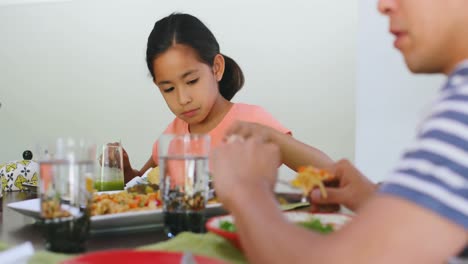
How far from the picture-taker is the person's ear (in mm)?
2107

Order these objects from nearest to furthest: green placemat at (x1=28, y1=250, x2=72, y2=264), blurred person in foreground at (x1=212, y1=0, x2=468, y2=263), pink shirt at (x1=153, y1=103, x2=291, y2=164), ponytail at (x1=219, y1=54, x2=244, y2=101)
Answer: blurred person in foreground at (x1=212, y1=0, x2=468, y2=263), green placemat at (x1=28, y1=250, x2=72, y2=264), pink shirt at (x1=153, y1=103, x2=291, y2=164), ponytail at (x1=219, y1=54, x2=244, y2=101)

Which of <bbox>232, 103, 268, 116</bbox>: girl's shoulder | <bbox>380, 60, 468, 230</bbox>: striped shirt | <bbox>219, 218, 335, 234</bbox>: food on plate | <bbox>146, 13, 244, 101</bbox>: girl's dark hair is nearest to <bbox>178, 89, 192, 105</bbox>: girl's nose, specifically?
<bbox>146, 13, 244, 101</bbox>: girl's dark hair

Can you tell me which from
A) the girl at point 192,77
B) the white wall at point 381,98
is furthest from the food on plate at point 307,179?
the white wall at point 381,98

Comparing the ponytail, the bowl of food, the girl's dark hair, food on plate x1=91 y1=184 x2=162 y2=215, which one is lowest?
food on plate x1=91 y1=184 x2=162 y2=215

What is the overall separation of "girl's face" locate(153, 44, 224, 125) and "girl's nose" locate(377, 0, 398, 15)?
4.02ft

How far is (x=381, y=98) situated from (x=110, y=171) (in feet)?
5.45

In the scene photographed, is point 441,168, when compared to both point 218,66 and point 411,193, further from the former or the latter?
point 218,66

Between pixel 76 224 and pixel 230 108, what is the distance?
4.71 ft

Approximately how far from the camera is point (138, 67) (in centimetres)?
347

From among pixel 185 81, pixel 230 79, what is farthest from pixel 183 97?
pixel 230 79

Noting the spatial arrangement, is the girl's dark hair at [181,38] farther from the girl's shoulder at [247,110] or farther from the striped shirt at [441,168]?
the striped shirt at [441,168]

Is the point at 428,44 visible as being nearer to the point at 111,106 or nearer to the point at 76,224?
the point at 76,224

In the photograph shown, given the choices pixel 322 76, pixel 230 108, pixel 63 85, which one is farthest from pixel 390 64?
pixel 63 85

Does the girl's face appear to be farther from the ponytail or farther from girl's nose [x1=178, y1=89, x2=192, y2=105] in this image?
the ponytail
